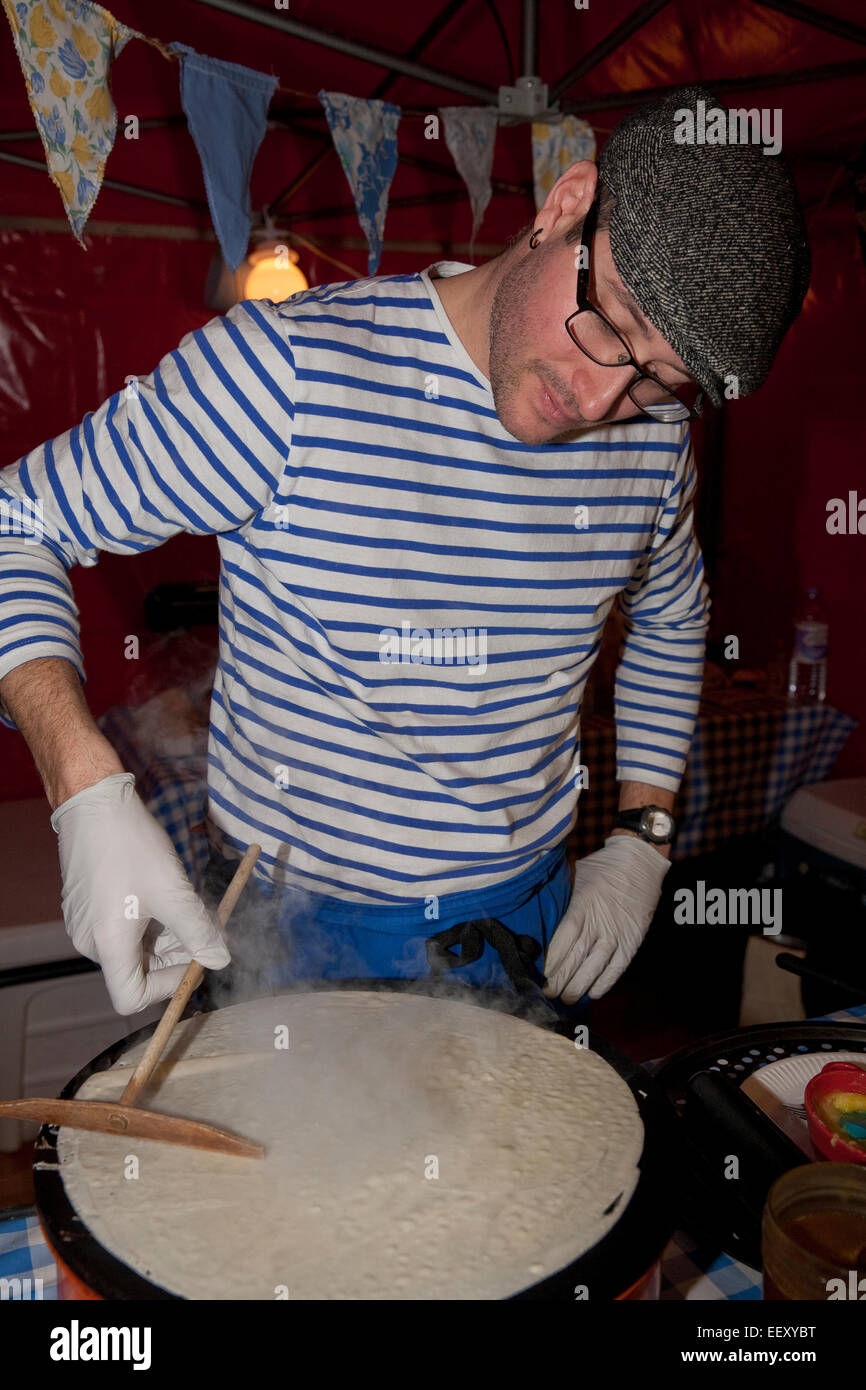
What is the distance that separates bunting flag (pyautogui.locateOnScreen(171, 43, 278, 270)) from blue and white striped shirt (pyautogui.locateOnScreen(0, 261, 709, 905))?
1.30 meters

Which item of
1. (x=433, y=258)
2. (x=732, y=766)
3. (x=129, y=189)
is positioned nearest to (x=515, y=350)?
(x=732, y=766)

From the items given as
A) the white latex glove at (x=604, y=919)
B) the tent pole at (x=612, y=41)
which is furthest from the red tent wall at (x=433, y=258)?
the white latex glove at (x=604, y=919)

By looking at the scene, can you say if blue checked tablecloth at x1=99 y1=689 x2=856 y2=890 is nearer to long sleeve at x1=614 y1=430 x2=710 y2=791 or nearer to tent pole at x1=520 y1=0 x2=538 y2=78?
long sleeve at x1=614 y1=430 x2=710 y2=791

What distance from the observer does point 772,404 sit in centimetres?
568

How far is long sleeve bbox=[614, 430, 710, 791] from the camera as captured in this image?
209 cm

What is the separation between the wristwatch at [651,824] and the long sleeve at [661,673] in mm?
94

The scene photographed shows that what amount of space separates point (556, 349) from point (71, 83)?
1579mm

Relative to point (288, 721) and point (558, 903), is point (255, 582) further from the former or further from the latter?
point (558, 903)

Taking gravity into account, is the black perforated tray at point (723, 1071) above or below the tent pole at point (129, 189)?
below

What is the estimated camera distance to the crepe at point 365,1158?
91cm

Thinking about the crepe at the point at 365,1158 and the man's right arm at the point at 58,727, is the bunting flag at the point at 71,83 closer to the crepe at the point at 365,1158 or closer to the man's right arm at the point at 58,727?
the man's right arm at the point at 58,727

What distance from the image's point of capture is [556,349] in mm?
1407
